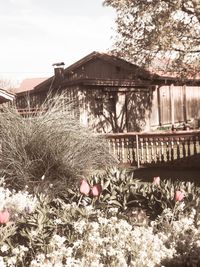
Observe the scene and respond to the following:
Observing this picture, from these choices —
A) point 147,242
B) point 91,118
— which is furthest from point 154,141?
point 147,242

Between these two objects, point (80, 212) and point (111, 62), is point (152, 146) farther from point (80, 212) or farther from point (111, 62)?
point (111, 62)

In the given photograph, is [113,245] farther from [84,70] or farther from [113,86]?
[84,70]

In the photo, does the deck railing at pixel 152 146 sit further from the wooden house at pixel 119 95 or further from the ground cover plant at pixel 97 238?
the ground cover plant at pixel 97 238

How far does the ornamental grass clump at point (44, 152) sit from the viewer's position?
8367 millimetres

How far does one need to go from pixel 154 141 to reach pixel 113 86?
986cm

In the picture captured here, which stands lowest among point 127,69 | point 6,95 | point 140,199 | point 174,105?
point 140,199

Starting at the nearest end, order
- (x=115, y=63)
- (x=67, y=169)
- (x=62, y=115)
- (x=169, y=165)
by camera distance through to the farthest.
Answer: (x=67, y=169), (x=62, y=115), (x=169, y=165), (x=115, y=63)

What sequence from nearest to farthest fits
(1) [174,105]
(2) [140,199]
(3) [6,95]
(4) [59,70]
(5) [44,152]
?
(2) [140,199] → (5) [44,152] → (3) [6,95] → (4) [59,70] → (1) [174,105]

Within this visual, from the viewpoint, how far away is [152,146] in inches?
550

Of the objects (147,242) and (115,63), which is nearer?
(147,242)

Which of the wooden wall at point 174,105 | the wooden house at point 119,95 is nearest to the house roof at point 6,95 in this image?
the wooden house at point 119,95

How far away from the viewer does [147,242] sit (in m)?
4.59

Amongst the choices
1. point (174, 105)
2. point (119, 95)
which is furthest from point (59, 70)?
point (174, 105)

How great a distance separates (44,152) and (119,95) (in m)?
15.9
